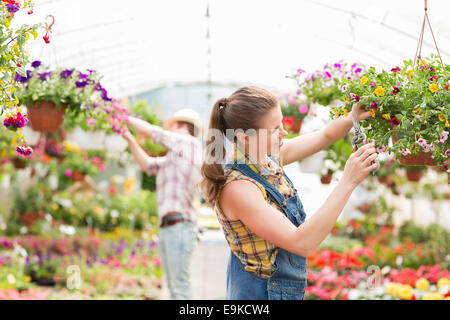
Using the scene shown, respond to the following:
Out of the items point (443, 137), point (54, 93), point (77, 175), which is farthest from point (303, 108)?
point (77, 175)

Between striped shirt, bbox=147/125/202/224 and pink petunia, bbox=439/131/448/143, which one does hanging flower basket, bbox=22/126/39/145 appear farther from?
pink petunia, bbox=439/131/448/143

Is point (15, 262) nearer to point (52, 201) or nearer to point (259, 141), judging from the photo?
point (52, 201)

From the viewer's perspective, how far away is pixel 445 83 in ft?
5.47

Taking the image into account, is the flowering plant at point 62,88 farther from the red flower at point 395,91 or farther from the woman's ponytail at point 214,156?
the red flower at point 395,91

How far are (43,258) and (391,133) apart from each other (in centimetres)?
514

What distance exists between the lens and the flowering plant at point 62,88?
2.51m

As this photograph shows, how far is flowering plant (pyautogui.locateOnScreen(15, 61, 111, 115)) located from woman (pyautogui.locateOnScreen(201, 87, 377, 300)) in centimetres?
115

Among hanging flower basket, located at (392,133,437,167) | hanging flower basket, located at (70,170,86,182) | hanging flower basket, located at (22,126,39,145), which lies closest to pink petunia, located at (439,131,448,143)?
hanging flower basket, located at (392,133,437,167)

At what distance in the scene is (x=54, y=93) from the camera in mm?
2537

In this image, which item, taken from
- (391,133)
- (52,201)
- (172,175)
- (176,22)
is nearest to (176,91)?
(52,201)

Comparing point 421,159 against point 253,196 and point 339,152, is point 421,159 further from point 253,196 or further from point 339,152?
point 339,152

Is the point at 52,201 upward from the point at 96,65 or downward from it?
downward
